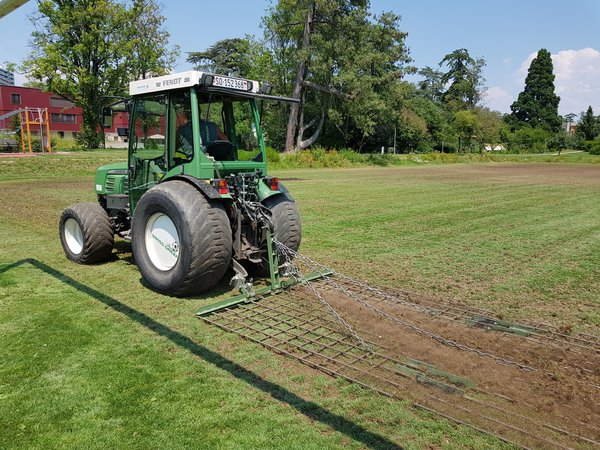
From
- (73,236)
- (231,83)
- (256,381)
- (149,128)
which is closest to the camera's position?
(256,381)

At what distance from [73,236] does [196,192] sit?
293 cm

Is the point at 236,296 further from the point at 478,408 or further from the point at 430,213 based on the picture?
the point at 430,213

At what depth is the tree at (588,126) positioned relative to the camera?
267 feet

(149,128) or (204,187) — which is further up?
(149,128)

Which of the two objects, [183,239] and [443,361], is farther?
[183,239]

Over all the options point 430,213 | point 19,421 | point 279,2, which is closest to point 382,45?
point 279,2

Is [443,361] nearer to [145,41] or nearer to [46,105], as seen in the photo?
[145,41]

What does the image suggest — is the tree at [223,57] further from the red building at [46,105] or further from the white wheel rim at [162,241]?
the white wheel rim at [162,241]

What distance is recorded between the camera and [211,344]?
4340 millimetres

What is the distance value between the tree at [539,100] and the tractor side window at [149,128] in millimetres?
93028

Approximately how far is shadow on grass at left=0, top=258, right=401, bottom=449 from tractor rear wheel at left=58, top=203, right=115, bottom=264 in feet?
3.53

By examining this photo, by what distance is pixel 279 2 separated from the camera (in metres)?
41.5

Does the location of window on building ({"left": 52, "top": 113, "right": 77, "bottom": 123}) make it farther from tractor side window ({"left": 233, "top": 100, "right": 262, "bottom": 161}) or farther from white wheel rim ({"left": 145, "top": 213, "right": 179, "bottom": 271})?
white wheel rim ({"left": 145, "top": 213, "right": 179, "bottom": 271})

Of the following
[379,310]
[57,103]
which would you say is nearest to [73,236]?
[379,310]
